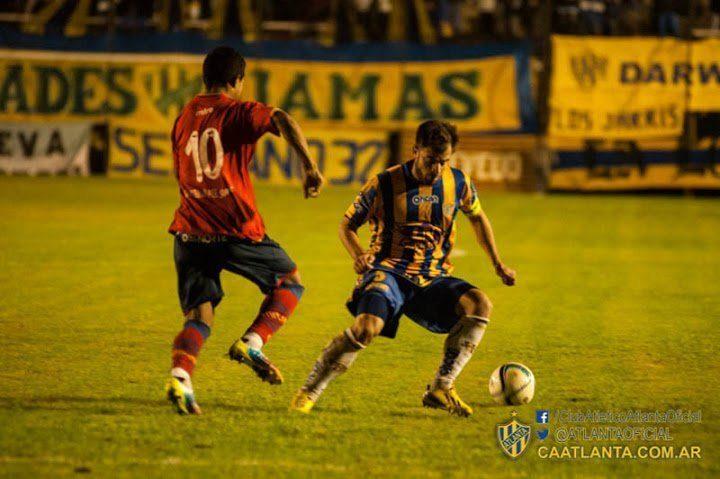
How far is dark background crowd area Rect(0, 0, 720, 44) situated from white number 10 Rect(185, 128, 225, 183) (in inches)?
676

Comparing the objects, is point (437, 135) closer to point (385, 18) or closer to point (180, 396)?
point (180, 396)

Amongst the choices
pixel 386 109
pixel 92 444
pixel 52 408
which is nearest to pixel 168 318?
pixel 52 408

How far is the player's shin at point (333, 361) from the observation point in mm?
6320

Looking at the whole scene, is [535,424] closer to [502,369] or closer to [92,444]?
[502,369]

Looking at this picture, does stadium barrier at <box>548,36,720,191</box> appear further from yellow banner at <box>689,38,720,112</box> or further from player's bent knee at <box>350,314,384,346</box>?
player's bent knee at <box>350,314,384,346</box>

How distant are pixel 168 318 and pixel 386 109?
13659 millimetres

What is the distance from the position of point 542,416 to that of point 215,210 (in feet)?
6.69

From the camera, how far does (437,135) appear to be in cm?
643

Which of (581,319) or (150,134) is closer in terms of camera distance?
(581,319)

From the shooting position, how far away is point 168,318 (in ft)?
Result: 31.5

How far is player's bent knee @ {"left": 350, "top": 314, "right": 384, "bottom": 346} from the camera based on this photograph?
6.27m

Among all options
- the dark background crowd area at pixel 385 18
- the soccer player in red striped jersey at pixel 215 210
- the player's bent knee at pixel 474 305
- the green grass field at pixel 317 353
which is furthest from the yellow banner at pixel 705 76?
the soccer player in red striped jersey at pixel 215 210

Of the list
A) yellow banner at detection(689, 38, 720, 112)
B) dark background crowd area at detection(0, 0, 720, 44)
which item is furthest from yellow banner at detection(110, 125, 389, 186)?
yellow banner at detection(689, 38, 720, 112)

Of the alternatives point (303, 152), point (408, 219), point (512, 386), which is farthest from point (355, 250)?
point (512, 386)
